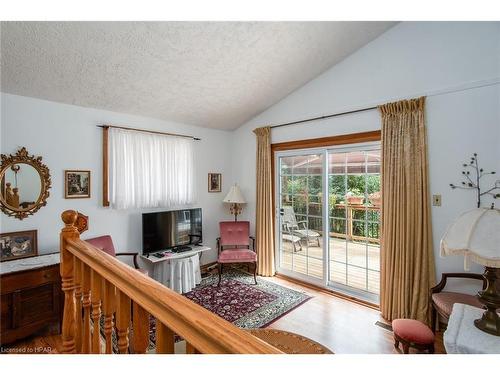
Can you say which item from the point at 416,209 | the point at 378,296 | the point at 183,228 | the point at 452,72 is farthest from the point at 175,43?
the point at 378,296

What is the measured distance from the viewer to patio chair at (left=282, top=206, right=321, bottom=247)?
3811 millimetres

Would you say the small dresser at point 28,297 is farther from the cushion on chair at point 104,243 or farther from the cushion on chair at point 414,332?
the cushion on chair at point 414,332

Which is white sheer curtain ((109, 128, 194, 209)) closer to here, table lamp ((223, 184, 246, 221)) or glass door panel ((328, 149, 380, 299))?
table lamp ((223, 184, 246, 221))

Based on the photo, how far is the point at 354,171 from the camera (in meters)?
3.35

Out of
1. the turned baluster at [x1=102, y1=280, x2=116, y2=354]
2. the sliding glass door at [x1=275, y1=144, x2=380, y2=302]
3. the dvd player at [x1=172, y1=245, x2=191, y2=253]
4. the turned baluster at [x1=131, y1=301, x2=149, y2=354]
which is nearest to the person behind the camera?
the turned baluster at [x1=131, y1=301, x2=149, y2=354]

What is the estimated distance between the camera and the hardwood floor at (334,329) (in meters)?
2.33

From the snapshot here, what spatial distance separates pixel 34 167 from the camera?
2.74m

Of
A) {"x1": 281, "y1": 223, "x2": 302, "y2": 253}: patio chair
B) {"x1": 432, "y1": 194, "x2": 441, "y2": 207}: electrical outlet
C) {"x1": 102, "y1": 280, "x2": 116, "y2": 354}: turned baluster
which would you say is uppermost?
{"x1": 432, "y1": 194, "x2": 441, "y2": 207}: electrical outlet

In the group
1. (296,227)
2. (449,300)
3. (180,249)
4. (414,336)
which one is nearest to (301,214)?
(296,227)

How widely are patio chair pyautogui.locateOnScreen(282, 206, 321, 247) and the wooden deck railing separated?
9.96 ft

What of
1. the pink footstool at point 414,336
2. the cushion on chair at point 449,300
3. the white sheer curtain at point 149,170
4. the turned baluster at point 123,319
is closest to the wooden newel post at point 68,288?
the turned baluster at point 123,319

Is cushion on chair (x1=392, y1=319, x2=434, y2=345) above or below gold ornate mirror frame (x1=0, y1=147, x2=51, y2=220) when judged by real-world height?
below

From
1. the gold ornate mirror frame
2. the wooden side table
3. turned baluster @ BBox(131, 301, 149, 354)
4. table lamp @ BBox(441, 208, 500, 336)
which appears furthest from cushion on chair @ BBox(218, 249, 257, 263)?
turned baluster @ BBox(131, 301, 149, 354)
